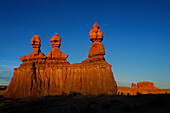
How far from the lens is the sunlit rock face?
31.9 metres

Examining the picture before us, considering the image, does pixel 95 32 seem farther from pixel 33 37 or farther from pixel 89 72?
pixel 33 37

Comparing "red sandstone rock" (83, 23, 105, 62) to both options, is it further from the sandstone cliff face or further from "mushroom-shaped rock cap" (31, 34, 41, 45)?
"mushroom-shaped rock cap" (31, 34, 41, 45)

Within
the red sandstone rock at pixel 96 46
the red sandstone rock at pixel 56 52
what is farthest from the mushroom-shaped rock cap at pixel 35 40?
the red sandstone rock at pixel 96 46

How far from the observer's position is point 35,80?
121ft

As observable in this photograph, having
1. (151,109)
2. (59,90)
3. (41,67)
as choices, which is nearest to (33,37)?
(41,67)

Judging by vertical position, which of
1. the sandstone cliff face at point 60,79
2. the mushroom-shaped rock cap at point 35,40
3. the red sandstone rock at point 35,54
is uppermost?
the mushroom-shaped rock cap at point 35,40

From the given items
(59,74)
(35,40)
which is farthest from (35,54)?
(59,74)

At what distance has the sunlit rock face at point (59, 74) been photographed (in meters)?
31.9

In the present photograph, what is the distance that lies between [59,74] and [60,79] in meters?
1.26

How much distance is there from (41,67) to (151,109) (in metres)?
31.8

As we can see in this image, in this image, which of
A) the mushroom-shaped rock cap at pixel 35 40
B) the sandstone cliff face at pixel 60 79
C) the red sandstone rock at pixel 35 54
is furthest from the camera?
the mushroom-shaped rock cap at pixel 35 40

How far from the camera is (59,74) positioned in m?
37.1

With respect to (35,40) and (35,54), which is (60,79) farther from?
(35,40)

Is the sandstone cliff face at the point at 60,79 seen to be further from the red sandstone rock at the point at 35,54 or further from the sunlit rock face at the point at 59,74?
the red sandstone rock at the point at 35,54
